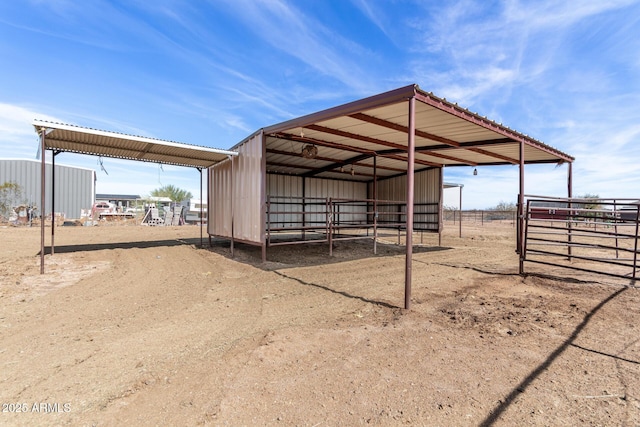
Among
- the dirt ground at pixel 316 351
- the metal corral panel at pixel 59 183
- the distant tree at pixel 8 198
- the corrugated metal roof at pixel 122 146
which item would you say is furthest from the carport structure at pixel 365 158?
the metal corral panel at pixel 59 183

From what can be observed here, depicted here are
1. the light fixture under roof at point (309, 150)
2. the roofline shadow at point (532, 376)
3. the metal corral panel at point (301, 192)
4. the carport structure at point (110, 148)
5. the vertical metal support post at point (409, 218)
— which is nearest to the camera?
the roofline shadow at point (532, 376)

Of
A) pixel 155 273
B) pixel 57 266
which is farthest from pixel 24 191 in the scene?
pixel 155 273

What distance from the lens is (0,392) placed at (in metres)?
2.21

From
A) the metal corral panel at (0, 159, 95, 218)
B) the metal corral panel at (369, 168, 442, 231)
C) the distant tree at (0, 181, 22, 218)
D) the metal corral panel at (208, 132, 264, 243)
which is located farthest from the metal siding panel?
the metal corral panel at (0, 159, 95, 218)

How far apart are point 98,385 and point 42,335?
154 centimetres

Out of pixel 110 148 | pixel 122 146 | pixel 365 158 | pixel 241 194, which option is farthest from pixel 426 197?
pixel 110 148

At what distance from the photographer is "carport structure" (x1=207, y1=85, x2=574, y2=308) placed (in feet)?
18.4

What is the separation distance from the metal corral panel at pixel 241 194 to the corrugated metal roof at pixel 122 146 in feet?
1.64

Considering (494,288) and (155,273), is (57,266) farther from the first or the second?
(494,288)

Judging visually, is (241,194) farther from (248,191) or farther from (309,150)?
(309,150)

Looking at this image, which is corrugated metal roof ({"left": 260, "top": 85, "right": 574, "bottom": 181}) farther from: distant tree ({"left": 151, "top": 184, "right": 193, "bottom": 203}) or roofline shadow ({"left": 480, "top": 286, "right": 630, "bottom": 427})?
distant tree ({"left": 151, "top": 184, "right": 193, "bottom": 203})

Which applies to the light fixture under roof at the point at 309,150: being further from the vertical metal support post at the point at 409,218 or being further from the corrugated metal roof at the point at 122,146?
the vertical metal support post at the point at 409,218

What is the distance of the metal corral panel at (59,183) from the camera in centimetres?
2670

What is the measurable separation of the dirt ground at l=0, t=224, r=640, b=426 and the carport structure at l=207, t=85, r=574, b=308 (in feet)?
4.00
